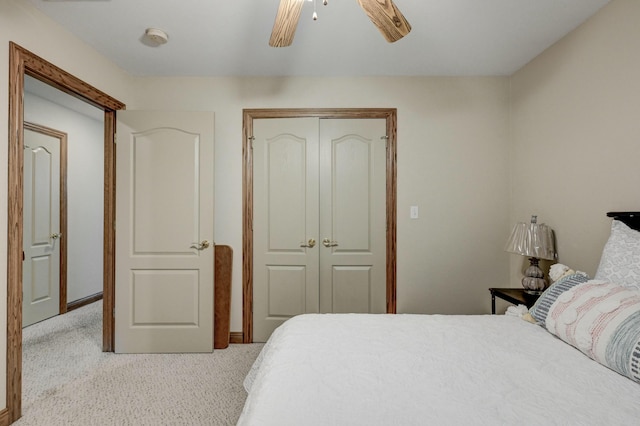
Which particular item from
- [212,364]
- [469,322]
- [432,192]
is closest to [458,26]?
[432,192]

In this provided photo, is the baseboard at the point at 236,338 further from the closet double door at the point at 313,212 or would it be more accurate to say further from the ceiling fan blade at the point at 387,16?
the ceiling fan blade at the point at 387,16

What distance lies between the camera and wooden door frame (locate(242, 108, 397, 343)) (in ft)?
9.55

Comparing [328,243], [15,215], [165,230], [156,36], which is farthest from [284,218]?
[15,215]

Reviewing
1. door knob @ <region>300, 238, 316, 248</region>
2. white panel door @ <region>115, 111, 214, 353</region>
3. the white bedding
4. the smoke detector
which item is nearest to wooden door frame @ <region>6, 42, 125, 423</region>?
the smoke detector

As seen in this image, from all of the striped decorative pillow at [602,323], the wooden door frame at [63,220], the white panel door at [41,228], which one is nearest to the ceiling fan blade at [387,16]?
the striped decorative pillow at [602,323]

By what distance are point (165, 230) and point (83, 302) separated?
248 cm

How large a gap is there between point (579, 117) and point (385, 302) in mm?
2030

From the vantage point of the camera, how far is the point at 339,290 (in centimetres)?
295

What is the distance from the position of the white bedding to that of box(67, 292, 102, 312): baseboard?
12.5ft

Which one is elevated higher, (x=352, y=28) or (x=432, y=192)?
(x=352, y=28)

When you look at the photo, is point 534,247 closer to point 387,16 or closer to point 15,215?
point 387,16

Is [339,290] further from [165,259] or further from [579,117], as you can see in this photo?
[579,117]

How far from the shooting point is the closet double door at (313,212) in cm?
292

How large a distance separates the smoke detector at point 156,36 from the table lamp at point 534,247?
2.94 m
